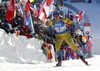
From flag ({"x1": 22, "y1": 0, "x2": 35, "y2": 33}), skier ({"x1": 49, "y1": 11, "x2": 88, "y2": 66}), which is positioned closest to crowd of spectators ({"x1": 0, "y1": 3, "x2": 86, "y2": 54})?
flag ({"x1": 22, "y1": 0, "x2": 35, "y2": 33})

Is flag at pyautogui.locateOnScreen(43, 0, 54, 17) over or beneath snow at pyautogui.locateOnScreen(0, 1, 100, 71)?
over

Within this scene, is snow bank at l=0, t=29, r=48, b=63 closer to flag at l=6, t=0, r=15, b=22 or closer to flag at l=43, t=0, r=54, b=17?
flag at l=6, t=0, r=15, b=22

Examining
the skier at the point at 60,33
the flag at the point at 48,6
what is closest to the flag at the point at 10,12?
the skier at the point at 60,33

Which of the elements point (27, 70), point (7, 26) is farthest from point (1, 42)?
point (27, 70)

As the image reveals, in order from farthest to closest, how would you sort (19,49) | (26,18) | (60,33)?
(26,18) → (19,49) → (60,33)

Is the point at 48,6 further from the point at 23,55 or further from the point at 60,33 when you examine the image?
the point at 60,33

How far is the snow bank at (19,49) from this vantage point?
8.51 meters

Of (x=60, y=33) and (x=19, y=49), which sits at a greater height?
(x=60, y=33)

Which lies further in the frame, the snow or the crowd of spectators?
the crowd of spectators

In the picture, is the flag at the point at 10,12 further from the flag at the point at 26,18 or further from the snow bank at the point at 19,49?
the flag at the point at 26,18

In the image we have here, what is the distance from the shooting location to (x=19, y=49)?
29.8 feet

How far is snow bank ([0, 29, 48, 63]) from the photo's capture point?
27.9 ft

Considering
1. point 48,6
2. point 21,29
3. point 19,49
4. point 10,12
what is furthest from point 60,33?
point 48,6

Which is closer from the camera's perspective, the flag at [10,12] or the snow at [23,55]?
the snow at [23,55]
